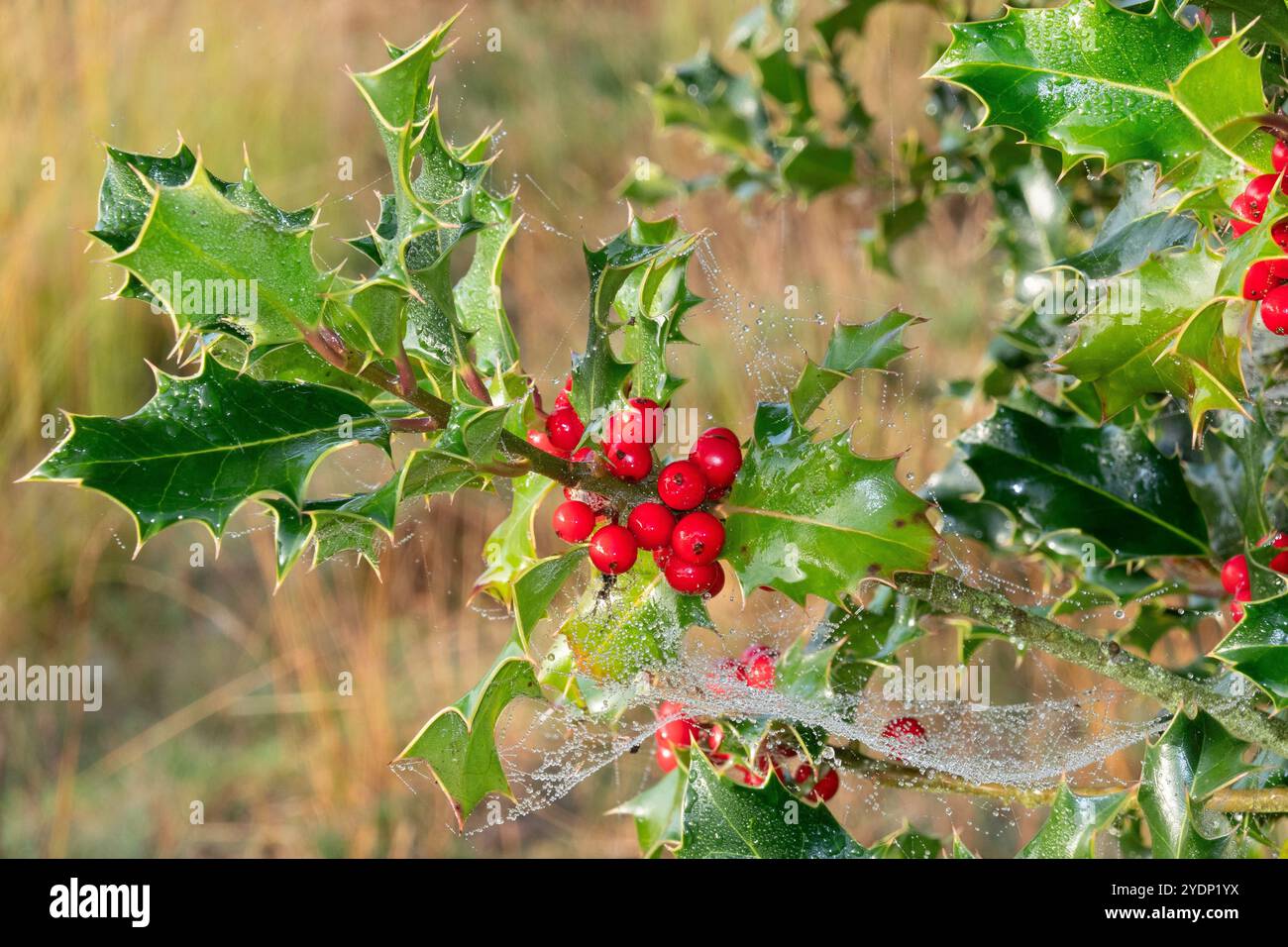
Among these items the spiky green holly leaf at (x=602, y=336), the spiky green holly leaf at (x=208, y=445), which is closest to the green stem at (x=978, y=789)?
the spiky green holly leaf at (x=602, y=336)

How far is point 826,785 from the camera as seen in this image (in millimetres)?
1230

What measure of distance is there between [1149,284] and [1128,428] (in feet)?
1.37

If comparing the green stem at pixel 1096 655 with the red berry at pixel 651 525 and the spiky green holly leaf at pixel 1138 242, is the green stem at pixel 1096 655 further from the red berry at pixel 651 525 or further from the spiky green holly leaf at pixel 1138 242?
the spiky green holly leaf at pixel 1138 242

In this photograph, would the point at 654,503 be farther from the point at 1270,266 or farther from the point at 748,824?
the point at 1270,266

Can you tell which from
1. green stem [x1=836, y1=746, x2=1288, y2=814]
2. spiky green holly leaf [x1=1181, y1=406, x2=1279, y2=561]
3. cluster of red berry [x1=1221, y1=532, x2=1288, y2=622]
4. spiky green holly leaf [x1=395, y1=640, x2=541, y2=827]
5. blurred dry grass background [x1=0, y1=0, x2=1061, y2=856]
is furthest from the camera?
blurred dry grass background [x1=0, y1=0, x2=1061, y2=856]

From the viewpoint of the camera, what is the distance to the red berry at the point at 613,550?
902mm

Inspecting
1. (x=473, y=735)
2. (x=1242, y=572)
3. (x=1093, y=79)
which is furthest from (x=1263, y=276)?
(x=473, y=735)

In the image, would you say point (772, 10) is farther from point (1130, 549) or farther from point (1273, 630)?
point (1273, 630)

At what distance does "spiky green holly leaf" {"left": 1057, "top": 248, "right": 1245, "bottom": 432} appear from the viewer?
84 cm

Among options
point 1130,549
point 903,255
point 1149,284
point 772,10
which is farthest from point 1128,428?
point 903,255

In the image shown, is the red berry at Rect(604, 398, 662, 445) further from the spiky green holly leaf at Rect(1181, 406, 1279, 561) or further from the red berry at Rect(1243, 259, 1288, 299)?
the spiky green holly leaf at Rect(1181, 406, 1279, 561)

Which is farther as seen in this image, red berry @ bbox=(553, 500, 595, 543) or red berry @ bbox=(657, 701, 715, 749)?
red berry @ bbox=(657, 701, 715, 749)

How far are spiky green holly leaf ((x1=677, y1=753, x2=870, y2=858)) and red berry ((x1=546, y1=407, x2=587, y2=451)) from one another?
273mm

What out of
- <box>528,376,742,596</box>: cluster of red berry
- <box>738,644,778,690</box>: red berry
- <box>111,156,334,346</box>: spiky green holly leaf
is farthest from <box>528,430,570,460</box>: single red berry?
<box>738,644,778,690</box>: red berry
